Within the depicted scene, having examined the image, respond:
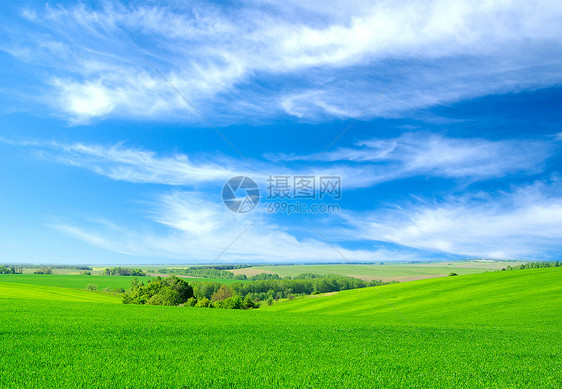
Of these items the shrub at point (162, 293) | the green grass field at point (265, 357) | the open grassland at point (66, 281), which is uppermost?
the green grass field at point (265, 357)

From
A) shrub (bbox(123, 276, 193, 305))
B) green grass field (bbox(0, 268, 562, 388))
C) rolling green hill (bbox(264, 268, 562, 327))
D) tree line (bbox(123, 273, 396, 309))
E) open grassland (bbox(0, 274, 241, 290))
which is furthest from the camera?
open grassland (bbox(0, 274, 241, 290))

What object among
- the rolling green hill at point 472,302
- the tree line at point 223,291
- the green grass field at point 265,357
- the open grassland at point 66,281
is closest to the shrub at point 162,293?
the tree line at point 223,291

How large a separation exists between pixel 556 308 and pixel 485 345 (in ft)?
87.4

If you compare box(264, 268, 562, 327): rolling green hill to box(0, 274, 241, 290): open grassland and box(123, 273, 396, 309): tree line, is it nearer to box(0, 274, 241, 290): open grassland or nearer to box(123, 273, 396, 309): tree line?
box(123, 273, 396, 309): tree line

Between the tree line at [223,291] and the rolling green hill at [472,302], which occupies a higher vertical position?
the rolling green hill at [472,302]

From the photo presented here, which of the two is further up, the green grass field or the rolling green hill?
A: the green grass field

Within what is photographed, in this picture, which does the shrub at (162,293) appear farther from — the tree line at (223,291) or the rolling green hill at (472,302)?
the rolling green hill at (472,302)

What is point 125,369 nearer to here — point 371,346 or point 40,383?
point 40,383

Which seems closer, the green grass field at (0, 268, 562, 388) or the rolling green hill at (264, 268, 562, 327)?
the green grass field at (0, 268, 562, 388)

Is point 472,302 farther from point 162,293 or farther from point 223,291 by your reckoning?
point 223,291

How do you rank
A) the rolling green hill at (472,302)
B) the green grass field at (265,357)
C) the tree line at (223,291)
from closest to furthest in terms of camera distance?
the green grass field at (265,357) < the rolling green hill at (472,302) < the tree line at (223,291)

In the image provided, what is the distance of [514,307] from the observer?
36.9 meters

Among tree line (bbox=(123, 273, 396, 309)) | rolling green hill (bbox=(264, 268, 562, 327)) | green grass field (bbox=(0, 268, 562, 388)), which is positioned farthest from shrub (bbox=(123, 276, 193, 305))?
green grass field (bbox=(0, 268, 562, 388))

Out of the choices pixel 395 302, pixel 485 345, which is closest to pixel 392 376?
pixel 485 345
